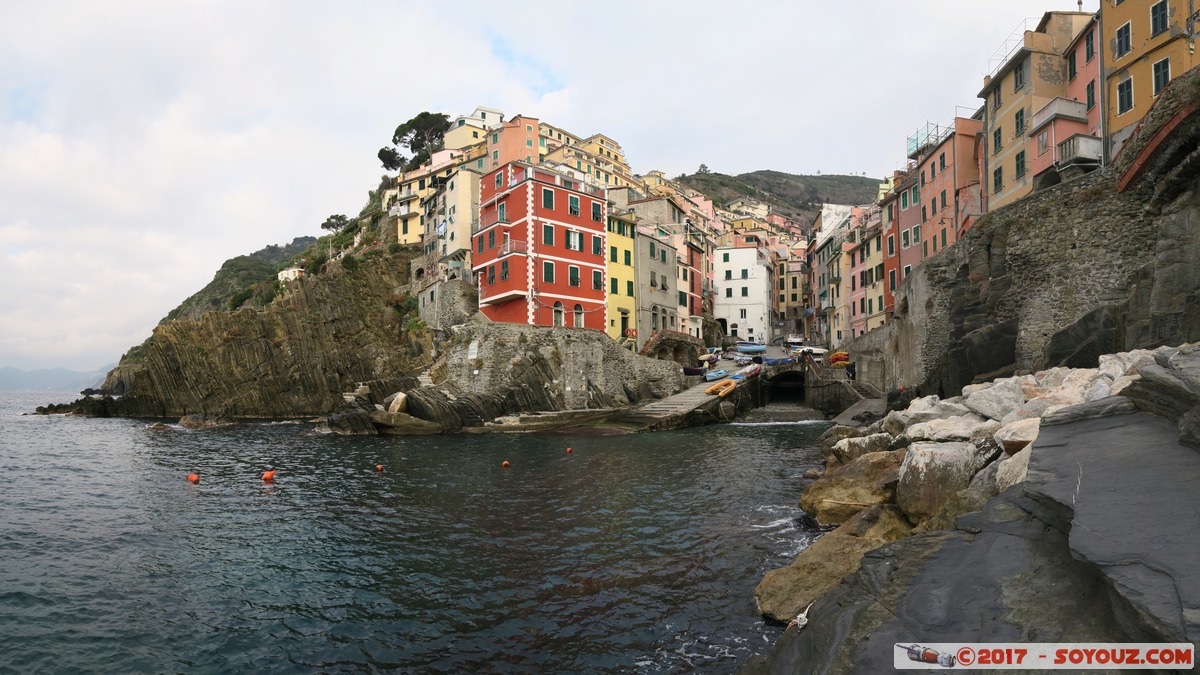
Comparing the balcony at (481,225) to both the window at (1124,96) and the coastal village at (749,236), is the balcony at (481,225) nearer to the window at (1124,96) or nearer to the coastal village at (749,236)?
the coastal village at (749,236)

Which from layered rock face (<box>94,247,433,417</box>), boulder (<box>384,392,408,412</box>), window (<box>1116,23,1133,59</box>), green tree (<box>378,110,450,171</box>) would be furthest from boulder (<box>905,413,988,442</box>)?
green tree (<box>378,110,450,171</box>)

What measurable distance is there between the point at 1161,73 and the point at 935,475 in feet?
96.9

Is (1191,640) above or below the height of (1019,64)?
below

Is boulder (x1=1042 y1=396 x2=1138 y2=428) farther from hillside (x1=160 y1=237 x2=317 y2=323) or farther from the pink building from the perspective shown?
hillside (x1=160 y1=237 x2=317 y2=323)

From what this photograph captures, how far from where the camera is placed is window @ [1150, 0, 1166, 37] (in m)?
28.6

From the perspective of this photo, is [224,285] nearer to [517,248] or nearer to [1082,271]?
[517,248]

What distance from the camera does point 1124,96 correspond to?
3097 centimetres

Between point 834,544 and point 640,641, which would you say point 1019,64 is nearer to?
point 834,544

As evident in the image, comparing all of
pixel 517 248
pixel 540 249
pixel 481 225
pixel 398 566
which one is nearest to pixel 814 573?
pixel 398 566

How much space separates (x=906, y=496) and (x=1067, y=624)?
302 inches

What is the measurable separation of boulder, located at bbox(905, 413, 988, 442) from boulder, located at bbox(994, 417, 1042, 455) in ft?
11.8

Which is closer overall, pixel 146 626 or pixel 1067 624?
pixel 1067 624

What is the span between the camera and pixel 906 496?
1251cm

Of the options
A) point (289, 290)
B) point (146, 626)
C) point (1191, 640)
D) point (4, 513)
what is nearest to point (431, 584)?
point (146, 626)
